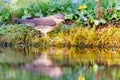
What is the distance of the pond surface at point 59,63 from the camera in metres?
6.68

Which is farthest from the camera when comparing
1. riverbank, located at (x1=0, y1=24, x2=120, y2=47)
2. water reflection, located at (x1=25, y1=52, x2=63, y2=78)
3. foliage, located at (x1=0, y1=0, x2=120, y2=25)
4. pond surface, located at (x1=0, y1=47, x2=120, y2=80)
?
foliage, located at (x1=0, y1=0, x2=120, y2=25)

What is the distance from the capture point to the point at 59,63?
25.1 feet

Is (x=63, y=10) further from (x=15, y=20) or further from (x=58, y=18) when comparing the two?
(x=58, y=18)

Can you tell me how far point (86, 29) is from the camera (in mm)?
9672

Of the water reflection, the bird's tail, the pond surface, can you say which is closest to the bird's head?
the pond surface

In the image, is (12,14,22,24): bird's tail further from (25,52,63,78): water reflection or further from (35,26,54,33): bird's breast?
(25,52,63,78): water reflection

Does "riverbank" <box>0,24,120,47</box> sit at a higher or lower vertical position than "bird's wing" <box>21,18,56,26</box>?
lower

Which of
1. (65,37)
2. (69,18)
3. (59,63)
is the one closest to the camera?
(59,63)

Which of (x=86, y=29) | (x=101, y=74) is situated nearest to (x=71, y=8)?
(x=86, y=29)

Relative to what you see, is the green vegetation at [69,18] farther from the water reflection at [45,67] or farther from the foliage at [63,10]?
the water reflection at [45,67]

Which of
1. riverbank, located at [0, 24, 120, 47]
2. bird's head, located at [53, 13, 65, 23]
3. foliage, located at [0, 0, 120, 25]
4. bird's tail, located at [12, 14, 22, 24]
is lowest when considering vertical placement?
riverbank, located at [0, 24, 120, 47]

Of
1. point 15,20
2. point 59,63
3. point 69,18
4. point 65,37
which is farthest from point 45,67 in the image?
point 15,20

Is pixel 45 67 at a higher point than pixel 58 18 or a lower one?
lower

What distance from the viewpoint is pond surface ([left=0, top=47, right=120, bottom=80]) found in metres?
6.68
